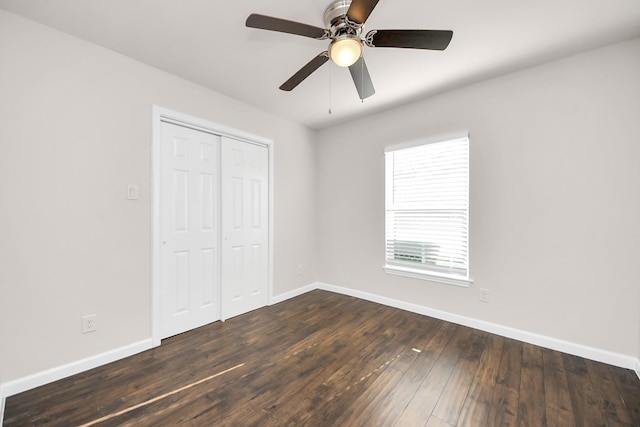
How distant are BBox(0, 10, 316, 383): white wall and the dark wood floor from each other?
39 cm

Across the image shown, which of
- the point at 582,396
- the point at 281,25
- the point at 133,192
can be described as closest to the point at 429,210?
the point at 582,396

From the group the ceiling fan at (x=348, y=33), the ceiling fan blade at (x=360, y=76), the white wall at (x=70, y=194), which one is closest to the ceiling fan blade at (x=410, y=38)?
the ceiling fan at (x=348, y=33)

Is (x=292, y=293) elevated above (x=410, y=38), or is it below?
below

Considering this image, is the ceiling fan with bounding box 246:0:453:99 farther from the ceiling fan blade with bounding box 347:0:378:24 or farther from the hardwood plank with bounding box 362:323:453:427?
the hardwood plank with bounding box 362:323:453:427

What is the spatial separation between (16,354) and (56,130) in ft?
5.36

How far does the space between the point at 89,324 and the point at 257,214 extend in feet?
6.33

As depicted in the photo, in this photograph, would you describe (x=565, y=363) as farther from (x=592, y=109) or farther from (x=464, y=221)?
(x=592, y=109)

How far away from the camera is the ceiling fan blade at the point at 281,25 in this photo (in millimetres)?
1432

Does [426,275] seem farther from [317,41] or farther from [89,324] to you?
[89,324]

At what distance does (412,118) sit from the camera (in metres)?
3.25

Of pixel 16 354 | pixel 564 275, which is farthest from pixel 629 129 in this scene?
pixel 16 354

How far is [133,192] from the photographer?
2.33 meters

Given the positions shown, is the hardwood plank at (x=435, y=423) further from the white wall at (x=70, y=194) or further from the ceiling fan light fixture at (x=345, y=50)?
the white wall at (x=70, y=194)

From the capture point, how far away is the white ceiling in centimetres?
172
